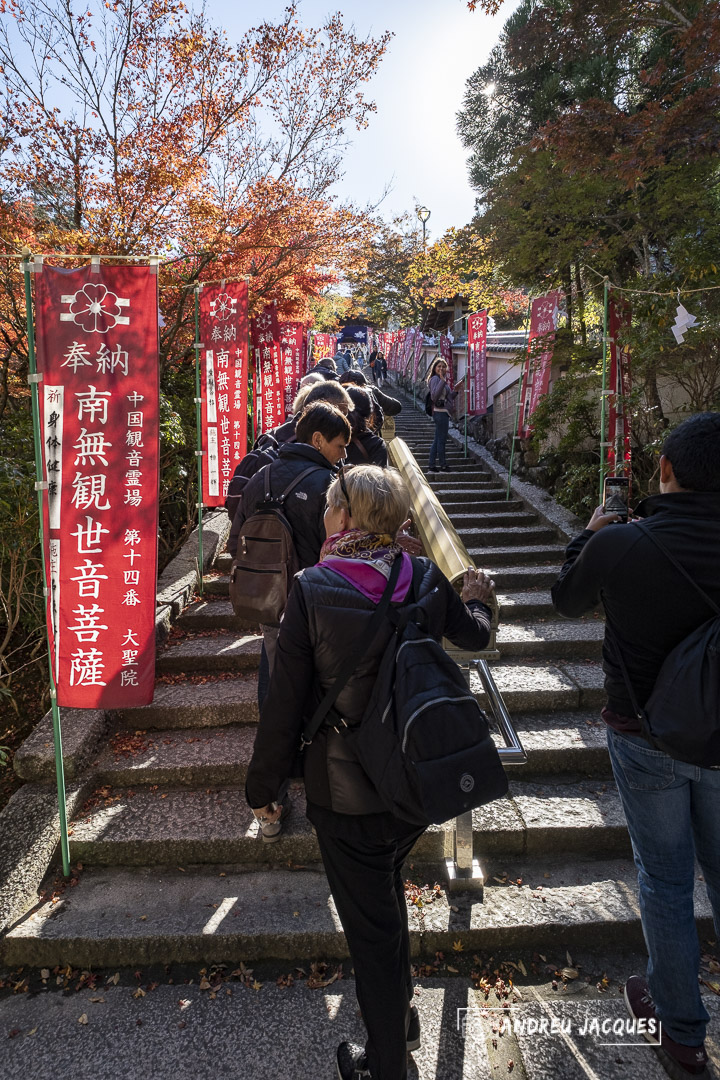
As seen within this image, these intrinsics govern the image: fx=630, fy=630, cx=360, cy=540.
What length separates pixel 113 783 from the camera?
3.91 metres

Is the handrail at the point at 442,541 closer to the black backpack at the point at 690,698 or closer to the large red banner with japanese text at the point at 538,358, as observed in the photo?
the black backpack at the point at 690,698

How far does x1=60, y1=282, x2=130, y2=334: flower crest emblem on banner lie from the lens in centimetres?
315

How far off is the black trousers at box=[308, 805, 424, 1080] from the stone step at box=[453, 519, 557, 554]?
581 cm

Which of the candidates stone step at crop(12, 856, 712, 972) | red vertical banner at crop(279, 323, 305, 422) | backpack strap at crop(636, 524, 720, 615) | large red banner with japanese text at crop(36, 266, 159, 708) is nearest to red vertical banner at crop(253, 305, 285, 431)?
red vertical banner at crop(279, 323, 305, 422)

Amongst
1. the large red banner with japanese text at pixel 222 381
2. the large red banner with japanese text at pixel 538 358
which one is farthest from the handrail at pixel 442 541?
the large red banner with japanese text at pixel 538 358

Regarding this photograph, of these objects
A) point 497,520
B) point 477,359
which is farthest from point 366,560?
point 477,359

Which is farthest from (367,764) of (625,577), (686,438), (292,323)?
(292,323)

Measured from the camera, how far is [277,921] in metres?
2.96

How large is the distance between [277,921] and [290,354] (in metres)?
11.0

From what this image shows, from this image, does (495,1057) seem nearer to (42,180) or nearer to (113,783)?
(113,783)

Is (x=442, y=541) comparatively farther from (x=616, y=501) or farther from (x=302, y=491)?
(x=616, y=501)

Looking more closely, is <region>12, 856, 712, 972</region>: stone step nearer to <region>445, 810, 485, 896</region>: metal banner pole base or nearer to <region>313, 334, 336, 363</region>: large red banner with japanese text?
<region>445, 810, 485, 896</region>: metal banner pole base

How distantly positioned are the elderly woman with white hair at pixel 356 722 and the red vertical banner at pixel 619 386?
16.4ft

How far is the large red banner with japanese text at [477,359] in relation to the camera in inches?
488
